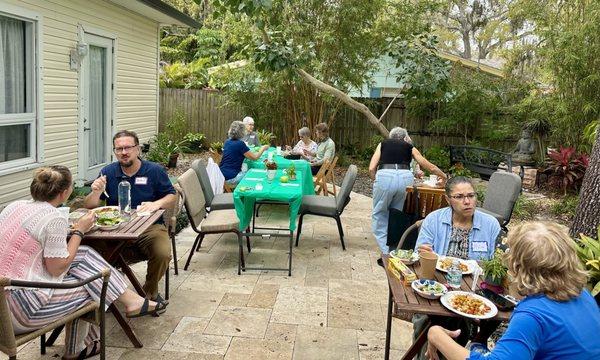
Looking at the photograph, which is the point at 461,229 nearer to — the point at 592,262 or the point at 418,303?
the point at 592,262

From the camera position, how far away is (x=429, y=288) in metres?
2.39

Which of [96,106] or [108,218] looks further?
[96,106]

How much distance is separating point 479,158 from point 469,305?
337 inches

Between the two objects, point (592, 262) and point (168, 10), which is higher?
point (168, 10)

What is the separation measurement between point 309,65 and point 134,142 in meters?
7.36

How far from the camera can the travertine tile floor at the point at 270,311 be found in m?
3.16

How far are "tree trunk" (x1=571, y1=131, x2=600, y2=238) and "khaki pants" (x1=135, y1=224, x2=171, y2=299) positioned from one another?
3185 mm

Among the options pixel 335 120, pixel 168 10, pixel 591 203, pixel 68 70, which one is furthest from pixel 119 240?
pixel 335 120

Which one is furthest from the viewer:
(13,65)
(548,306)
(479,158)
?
(479,158)

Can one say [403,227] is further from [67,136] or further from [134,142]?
[67,136]

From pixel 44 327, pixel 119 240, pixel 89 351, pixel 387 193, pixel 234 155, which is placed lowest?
pixel 89 351

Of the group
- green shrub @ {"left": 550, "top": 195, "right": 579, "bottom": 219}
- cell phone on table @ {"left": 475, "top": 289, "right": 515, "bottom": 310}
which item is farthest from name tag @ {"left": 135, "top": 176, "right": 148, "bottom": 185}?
green shrub @ {"left": 550, "top": 195, "right": 579, "bottom": 219}

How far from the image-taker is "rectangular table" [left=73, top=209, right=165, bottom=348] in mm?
2941

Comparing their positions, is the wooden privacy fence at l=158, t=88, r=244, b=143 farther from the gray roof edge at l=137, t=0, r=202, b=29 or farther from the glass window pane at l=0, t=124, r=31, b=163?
the glass window pane at l=0, t=124, r=31, b=163
